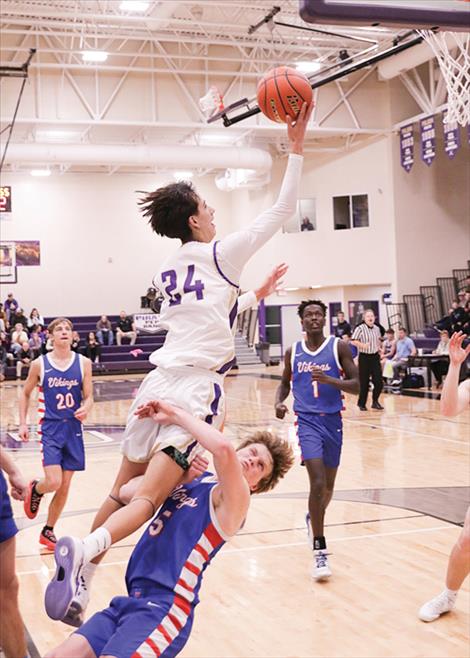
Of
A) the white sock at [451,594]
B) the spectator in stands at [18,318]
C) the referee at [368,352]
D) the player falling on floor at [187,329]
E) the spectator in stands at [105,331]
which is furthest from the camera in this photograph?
the spectator in stands at [105,331]

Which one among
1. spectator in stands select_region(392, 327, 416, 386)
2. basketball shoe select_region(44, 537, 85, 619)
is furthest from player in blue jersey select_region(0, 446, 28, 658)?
spectator in stands select_region(392, 327, 416, 386)

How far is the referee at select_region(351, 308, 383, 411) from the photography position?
14516 millimetres

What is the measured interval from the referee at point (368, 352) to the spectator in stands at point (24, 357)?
11618mm

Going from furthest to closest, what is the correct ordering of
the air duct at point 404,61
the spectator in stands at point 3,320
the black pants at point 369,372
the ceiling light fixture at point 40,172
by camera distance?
1. the ceiling light fixture at point 40,172
2. the spectator in stands at point 3,320
3. the air duct at point 404,61
4. the black pants at point 369,372

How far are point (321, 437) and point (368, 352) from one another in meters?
8.78

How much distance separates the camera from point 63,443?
6660 mm

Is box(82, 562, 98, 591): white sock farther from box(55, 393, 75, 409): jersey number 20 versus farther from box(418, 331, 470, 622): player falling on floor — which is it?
box(55, 393, 75, 409): jersey number 20

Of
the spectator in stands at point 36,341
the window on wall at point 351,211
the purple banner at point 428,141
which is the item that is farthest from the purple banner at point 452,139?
the spectator in stands at point 36,341

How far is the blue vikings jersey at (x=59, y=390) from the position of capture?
265 inches

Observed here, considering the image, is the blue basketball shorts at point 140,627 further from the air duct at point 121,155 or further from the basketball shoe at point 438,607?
the air duct at point 121,155

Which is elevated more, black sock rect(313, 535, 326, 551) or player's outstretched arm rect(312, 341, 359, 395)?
player's outstretched arm rect(312, 341, 359, 395)

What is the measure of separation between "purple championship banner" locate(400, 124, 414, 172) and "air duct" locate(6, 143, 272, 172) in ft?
14.3

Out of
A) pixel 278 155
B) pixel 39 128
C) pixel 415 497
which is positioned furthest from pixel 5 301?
pixel 415 497

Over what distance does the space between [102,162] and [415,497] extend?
52.0 feet
